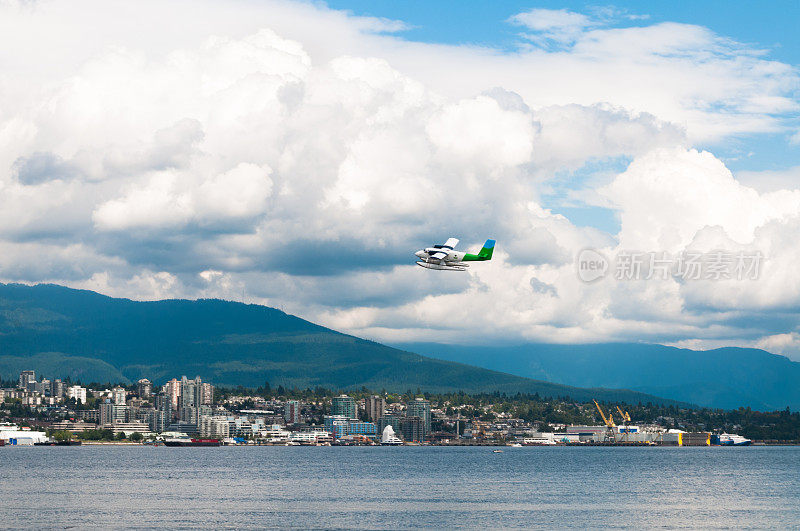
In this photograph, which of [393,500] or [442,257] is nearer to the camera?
[442,257]

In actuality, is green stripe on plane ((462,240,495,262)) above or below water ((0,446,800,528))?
above

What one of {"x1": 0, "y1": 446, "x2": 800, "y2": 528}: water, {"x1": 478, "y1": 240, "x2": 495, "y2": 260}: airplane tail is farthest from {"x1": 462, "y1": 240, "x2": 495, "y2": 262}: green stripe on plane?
{"x1": 0, "y1": 446, "x2": 800, "y2": 528}: water

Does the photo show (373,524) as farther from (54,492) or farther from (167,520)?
(54,492)

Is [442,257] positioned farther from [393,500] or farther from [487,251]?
[393,500]

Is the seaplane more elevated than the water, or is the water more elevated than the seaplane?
the seaplane

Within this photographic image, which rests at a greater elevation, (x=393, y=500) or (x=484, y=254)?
(x=484, y=254)

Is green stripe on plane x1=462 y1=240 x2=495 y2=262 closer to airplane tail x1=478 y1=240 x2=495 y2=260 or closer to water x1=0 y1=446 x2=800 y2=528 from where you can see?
airplane tail x1=478 y1=240 x2=495 y2=260

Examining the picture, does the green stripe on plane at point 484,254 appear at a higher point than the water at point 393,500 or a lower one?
higher

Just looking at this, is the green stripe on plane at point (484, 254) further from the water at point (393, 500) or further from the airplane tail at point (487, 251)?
the water at point (393, 500)

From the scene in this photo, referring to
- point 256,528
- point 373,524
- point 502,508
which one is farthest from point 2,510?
point 502,508

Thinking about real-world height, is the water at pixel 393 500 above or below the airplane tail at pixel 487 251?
below

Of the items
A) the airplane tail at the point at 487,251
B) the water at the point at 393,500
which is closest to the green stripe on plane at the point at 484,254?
the airplane tail at the point at 487,251

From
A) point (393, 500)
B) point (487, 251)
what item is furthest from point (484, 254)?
point (393, 500)
